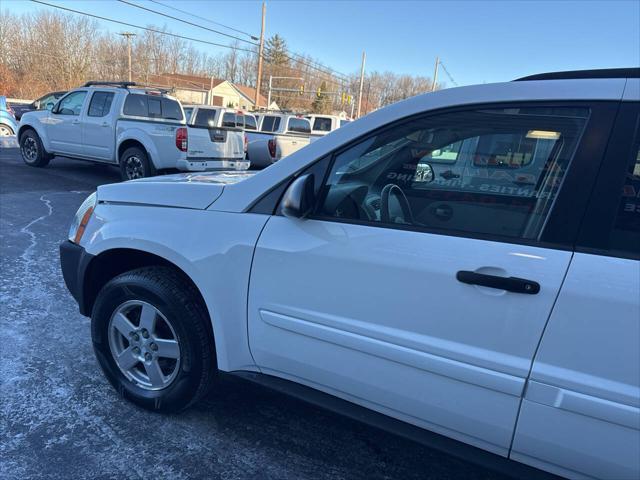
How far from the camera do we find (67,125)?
9812mm

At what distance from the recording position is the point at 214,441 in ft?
7.58

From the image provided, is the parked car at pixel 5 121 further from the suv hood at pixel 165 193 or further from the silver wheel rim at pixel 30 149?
the suv hood at pixel 165 193

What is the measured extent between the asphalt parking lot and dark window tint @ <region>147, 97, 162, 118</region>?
7.14 m

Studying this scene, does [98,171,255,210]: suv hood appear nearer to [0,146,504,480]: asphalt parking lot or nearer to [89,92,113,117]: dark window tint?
[0,146,504,480]: asphalt parking lot

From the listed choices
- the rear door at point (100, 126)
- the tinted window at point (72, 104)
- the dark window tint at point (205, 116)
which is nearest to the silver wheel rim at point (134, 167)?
the rear door at point (100, 126)

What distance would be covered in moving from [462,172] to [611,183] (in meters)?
0.57

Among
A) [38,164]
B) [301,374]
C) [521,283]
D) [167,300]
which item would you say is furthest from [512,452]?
[38,164]

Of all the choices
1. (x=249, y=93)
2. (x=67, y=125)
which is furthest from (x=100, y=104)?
(x=249, y=93)

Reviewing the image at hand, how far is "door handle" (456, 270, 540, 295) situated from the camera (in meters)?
1.50

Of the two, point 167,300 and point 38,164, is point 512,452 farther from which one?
point 38,164

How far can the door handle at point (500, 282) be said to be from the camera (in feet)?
4.93

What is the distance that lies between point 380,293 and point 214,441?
1272 mm

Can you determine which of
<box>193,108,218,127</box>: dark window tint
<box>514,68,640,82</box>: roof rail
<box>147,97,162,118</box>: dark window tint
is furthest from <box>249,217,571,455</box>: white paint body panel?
<box>193,108,218,127</box>: dark window tint

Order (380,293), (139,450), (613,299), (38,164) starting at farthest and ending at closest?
(38,164)
(139,450)
(380,293)
(613,299)
